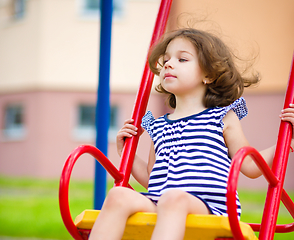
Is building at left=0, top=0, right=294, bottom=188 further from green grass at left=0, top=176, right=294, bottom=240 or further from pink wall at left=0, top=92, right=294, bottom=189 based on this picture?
green grass at left=0, top=176, right=294, bottom=240

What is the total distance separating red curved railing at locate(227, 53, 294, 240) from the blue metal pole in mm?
581

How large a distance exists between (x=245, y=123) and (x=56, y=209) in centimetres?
290

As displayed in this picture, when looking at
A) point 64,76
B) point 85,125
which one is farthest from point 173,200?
point 85,125

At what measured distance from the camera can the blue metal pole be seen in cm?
161

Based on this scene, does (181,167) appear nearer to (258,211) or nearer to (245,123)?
(258,211)

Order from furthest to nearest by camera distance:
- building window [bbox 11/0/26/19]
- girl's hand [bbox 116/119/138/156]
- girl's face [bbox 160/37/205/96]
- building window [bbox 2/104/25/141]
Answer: building window [bbox 2/104/25/141], building window [bbox 11/0/26/19], girl's hand [bbox 116/119/138/156], girl's face [bbox 160/37/205/96]

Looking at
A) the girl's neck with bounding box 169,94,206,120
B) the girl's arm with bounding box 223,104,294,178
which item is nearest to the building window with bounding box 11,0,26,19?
the girl's neck with bounding box 169,94,206,120

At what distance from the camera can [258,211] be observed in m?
4.39

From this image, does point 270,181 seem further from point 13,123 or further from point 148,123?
point 13,123

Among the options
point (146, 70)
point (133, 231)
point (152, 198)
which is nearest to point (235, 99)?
point (146, 70)

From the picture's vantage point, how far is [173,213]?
3.36 feet

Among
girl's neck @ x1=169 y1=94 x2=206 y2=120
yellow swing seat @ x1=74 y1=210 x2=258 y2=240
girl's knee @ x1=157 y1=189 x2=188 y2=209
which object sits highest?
girl's neck @ x1=169 y1=94 x2=206 y2=120

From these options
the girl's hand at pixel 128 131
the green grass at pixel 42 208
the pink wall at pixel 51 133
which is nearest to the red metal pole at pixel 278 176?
the girl's hand at pixel 128 131

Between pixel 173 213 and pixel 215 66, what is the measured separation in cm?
56
